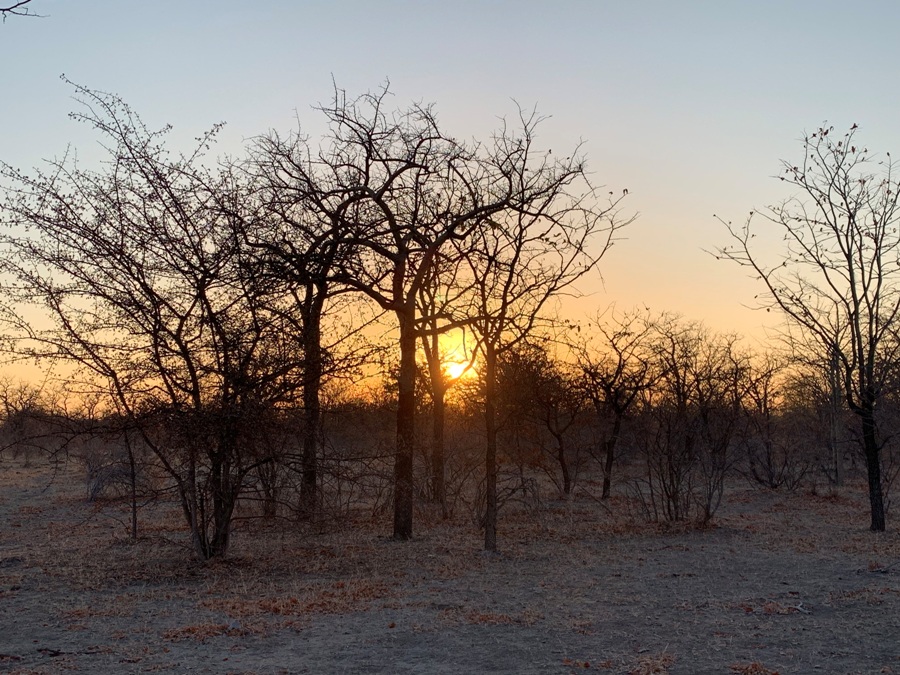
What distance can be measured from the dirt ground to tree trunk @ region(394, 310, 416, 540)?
456mm

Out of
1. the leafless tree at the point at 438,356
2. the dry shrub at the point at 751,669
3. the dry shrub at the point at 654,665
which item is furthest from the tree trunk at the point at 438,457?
the dry shrub at the point at 751,669

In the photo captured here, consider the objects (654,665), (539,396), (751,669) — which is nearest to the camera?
(751,669)

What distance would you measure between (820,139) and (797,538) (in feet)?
22.1

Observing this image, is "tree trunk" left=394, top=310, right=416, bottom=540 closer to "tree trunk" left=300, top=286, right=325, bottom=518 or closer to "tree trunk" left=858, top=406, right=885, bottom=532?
"tree trunk" left=300, top=286, right=325, bottom=518

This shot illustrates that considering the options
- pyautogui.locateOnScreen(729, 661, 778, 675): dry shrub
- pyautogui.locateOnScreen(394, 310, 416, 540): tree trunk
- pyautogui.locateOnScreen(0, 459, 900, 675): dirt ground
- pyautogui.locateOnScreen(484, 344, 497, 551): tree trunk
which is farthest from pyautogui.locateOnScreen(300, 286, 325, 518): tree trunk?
pyautogui.locateOnScreen(729, 661, 778, 675): dry shrub

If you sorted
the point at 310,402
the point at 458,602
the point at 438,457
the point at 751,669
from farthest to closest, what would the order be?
the point at 438,457 → the point at 310,402 → the point at 458,602 → the point at 751,669

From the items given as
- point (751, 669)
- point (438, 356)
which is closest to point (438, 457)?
point (438, 356)

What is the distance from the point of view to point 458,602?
328 inches

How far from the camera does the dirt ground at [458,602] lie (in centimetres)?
613

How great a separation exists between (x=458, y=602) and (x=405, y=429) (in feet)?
→ 16.0

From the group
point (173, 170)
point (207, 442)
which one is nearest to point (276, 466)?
point (207, 442)

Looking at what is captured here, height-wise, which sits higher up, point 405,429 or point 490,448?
point 405,429

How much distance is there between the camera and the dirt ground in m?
6.13

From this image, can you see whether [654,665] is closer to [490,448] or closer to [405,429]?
[490,448]
